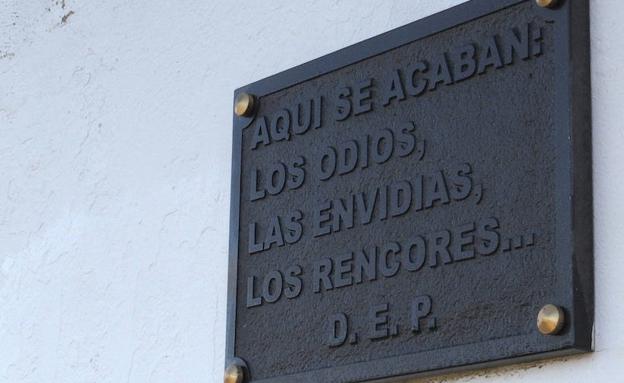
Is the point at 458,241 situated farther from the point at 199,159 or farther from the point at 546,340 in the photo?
the point at 199,159

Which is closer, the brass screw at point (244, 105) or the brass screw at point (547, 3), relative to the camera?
the brass screw at point (547, 3)

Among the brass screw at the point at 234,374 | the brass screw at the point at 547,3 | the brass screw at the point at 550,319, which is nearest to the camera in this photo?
the brass screw at the point at 550,319

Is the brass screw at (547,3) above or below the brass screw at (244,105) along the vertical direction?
below

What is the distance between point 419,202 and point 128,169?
3.25 ft

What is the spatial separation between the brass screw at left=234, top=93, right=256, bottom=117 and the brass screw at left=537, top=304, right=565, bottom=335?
97cm

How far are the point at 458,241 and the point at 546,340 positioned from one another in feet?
0.98

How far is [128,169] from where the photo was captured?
3410 mm

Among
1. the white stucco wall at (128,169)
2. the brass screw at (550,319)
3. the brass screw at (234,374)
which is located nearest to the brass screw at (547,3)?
the white stucco wall at (128,169)

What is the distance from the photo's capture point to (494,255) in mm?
2508

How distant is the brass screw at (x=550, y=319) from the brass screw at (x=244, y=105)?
3.19 feet

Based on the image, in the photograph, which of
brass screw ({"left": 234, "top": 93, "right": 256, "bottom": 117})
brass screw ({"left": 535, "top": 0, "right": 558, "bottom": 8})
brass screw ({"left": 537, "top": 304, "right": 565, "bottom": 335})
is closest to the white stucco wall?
brass screw ({"left": 234, "top": 93, "right": 256, "bottom": 117})

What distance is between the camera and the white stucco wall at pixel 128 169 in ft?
10.2

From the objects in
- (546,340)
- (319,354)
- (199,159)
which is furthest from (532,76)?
(199,159)

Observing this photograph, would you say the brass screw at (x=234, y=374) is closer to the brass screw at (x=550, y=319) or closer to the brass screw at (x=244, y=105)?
the brass screw at (x=244, y=105)
